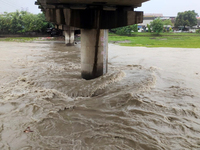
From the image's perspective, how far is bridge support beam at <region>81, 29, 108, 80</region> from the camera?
423 inches

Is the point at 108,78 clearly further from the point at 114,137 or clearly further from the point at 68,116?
the point at 114,137

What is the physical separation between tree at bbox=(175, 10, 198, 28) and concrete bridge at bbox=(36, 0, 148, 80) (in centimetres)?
8858

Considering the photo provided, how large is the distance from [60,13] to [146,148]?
801cm

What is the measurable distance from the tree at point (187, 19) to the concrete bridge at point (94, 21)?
88.6m

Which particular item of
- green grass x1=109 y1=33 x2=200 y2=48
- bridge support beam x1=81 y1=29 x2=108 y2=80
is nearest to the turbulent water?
bridge support beam x1=81 y1=29 x2=108 y2=80

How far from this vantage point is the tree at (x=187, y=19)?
3448 inches

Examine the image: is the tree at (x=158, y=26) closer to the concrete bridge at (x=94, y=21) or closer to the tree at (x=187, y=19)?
the tree at (x=187, y=19)

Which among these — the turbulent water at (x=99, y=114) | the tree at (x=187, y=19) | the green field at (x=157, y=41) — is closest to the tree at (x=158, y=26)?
the green field at (x=157, y=41)

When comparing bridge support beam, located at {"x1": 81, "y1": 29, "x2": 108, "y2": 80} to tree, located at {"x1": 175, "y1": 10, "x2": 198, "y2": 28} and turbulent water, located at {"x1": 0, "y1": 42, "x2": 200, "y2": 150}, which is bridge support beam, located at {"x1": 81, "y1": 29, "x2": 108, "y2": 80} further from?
tree, located at {"x1": 175, "y1": 10, "x2": 198, "y2": 28}

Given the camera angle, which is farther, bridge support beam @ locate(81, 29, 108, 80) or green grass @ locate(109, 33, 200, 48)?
green grass @ locate(109, 33, 200, 48)

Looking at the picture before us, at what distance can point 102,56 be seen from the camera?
1117 centimetres

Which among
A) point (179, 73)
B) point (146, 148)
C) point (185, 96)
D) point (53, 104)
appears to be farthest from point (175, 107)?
point (179, 73)

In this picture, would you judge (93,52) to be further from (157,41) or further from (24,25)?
(24,25)

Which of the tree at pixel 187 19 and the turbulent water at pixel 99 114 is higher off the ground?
the tree at pixel 187 19
